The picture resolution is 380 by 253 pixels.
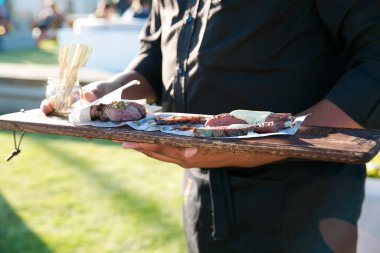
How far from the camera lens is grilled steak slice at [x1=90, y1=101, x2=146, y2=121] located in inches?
48.6

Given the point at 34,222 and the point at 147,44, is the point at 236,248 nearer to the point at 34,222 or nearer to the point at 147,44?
the point at 147,44

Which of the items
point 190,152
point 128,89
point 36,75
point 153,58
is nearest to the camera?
point 190,152

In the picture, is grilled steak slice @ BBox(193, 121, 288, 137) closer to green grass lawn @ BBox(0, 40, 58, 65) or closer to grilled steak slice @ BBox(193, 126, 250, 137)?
grilled steak slice @ BBox(193, 126, 250, 137)

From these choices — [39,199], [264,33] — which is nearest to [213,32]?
[264,33]

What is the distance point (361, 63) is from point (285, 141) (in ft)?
1.27

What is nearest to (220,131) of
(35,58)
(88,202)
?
(88,202)

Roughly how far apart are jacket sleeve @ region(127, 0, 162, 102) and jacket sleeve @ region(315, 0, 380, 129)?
684 millimetres

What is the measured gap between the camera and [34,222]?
315 cm

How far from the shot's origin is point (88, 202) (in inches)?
136

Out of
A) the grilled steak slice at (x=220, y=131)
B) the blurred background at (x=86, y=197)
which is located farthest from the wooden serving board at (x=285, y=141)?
the blurred background at (x=86, y=197)

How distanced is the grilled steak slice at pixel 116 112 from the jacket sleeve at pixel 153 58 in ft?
1.58

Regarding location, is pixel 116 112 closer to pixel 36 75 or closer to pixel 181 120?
pixel 181 120

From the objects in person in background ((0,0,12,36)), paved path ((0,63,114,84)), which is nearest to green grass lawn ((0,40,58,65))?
person in background ((0,0,12,36))

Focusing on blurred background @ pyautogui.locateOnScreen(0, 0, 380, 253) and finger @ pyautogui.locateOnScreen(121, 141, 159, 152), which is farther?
blurred background @ pyautogui.locateOnScreen(0, 0, 380, 253)
